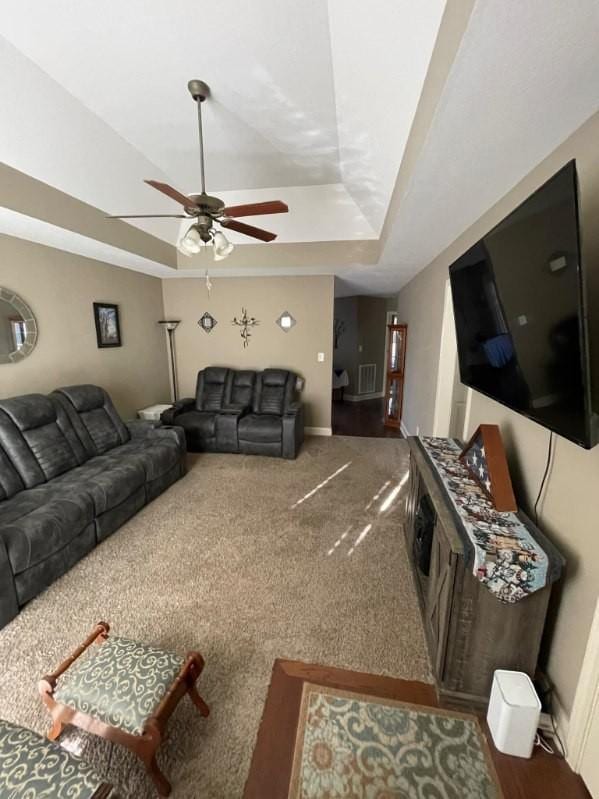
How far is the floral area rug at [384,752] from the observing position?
1.18 m

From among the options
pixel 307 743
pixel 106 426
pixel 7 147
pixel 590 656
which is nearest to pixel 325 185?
pixel 7 147

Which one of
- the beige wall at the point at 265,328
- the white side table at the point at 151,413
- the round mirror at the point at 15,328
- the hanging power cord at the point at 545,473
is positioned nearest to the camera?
the hanging power cord at the point at 545,473

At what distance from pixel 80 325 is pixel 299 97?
310cm

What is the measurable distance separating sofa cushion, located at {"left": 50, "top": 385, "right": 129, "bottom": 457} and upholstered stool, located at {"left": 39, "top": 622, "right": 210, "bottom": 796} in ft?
7.30

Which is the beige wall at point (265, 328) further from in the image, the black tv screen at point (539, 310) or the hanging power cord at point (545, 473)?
the hanging power cord at point (545, 473)

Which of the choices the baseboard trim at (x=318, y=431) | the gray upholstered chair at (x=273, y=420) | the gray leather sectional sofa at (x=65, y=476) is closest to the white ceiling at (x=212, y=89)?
the gray leather sectional sofa at (x=65, y=476)

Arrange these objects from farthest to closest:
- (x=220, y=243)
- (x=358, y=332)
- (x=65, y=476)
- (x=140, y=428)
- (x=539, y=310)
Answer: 1. (x=358, y=332)
2. (x=140, y=428)
3. (x=65, y=476)
4. (x=220, y=243)
5. (x=539, y=310)

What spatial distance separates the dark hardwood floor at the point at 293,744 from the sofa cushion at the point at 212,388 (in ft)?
11.7

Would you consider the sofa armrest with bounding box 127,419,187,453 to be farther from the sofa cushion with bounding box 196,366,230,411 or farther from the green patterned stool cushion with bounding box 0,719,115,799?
the green patterned stool cushion with bounding box 0,719,115,799

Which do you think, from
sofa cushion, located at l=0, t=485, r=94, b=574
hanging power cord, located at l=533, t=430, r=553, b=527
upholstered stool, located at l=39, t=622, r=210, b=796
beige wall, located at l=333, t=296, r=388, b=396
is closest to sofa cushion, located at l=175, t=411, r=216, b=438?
sofa cushion, located at l=0, t=485, r=94, b=574

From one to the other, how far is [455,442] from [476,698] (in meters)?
1.41

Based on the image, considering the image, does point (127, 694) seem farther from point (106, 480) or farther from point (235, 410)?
point (235, 410)

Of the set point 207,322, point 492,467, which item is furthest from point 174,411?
point 492,467

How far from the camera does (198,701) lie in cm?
137
